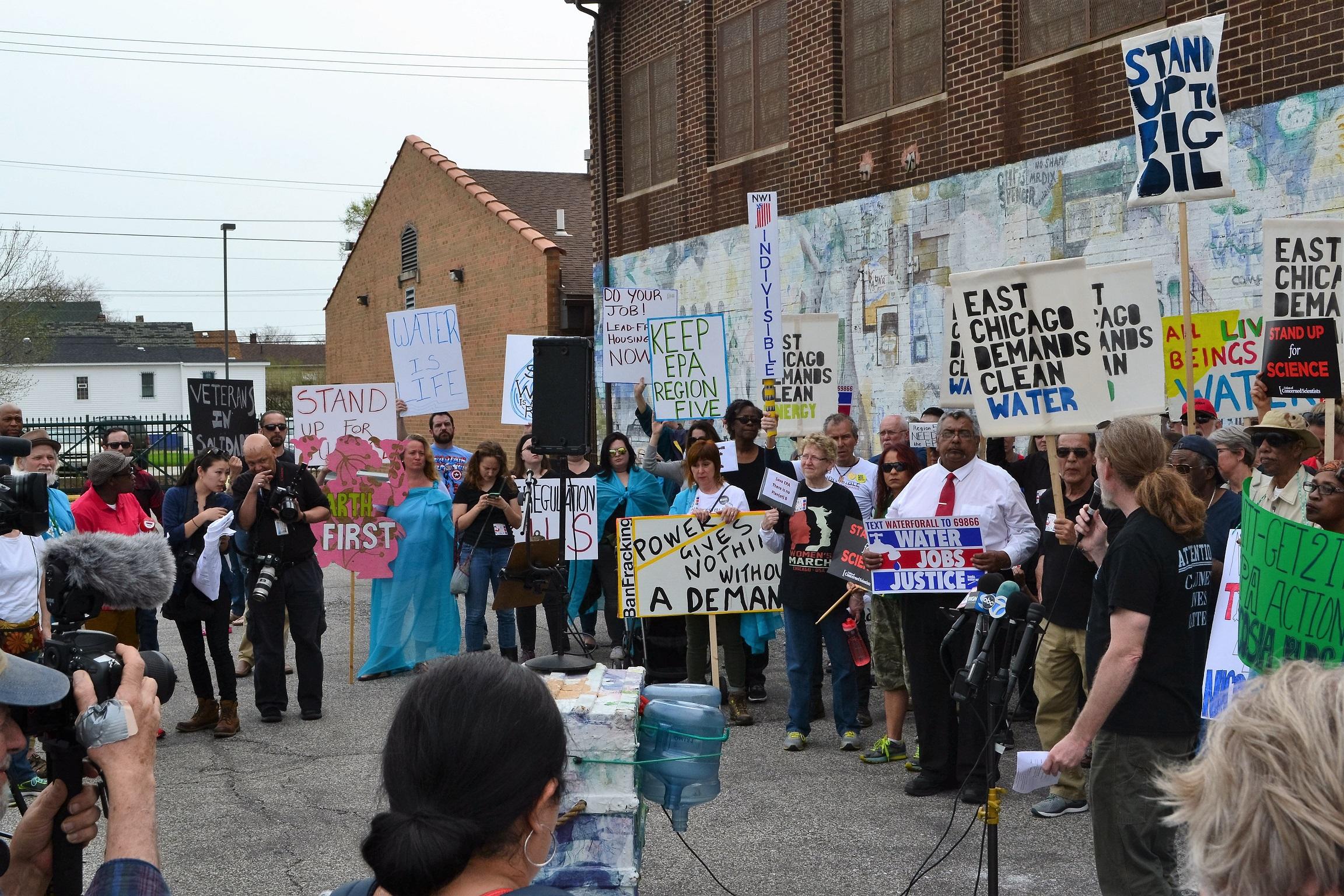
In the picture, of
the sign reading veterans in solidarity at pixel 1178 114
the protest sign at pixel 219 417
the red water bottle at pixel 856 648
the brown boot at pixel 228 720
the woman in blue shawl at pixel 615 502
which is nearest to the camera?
the sign reading veterans in solidarity at pixel 1178 114

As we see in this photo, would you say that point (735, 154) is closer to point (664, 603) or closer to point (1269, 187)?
point (1269, 187)

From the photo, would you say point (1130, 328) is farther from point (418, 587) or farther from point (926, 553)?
point (418, 587)

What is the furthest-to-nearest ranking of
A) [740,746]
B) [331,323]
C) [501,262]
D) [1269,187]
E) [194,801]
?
[331,323]
[501,262]
[1269,187]
[740,746]
[194,801]

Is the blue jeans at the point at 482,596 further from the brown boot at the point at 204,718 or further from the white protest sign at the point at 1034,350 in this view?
the white protest sign at the point at 1034,350

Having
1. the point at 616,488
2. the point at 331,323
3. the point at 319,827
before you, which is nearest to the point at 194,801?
the point at 319,827

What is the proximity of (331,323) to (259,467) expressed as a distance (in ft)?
86.0

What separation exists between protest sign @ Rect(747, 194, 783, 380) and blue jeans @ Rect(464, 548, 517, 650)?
2.82 metres

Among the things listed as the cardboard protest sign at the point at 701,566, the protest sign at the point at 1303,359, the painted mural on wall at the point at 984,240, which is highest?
the painted mural on wall at the point at 984,240

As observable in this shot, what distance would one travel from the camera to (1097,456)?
465cm

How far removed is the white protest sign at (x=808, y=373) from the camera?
12227mm

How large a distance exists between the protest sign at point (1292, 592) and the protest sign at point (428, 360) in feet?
32.4

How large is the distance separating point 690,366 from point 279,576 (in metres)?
5.15

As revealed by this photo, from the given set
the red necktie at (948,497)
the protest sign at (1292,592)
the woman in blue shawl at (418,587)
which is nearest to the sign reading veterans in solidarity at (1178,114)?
the red necktie at (948,497)

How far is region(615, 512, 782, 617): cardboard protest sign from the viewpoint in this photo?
917cm
